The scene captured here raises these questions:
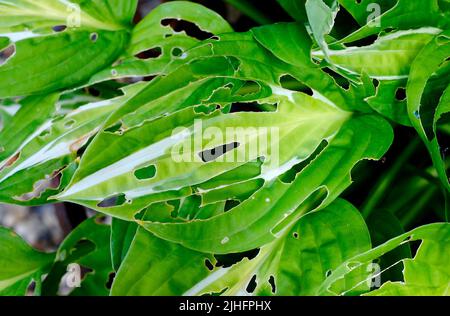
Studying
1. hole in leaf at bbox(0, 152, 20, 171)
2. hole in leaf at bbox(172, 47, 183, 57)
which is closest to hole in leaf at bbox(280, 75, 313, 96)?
hole in leaf at bbox(172, 47, 183, 57)

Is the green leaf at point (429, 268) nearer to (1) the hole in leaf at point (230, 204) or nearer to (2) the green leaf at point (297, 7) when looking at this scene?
(1) the hole in leaf at point (230, 204)

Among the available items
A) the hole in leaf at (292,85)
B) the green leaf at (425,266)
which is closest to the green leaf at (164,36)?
the hole in leaf at (292,85)

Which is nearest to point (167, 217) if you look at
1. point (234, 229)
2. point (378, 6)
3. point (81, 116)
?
point (234, 229)

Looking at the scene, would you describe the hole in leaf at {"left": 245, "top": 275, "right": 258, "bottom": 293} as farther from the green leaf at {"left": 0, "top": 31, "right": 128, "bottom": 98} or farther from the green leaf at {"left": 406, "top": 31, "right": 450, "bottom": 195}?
the green leaf at {"left": 0, "top": 31, "right": 128, "bottom": 98}

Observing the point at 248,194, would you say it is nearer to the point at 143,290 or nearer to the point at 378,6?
the point at 143,290

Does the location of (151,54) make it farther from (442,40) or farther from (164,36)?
(442,40)

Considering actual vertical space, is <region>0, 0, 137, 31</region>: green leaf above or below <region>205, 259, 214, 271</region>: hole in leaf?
above
